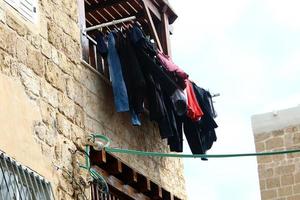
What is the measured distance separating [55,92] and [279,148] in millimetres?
8872

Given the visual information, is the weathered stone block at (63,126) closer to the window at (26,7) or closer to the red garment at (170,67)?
the window at (26,7)

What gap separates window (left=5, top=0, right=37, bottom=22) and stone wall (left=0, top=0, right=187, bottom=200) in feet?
0.17

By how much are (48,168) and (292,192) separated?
30.4 feet

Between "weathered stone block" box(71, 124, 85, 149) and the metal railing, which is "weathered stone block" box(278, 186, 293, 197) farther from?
"weathered stone block" box(71, 124, 85, 149)

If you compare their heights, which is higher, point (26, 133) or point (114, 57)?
point (114, 57)

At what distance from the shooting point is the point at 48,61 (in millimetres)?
8195

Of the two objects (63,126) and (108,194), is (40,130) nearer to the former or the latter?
(63,126)

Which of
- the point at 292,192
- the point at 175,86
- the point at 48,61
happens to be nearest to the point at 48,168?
the point at 48,61

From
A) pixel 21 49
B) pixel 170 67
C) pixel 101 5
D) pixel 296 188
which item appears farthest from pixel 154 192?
pixel 296 188

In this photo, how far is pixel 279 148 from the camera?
54.0ft

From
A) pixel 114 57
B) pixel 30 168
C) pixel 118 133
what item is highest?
pixel 114 57

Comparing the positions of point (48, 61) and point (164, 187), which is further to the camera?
point (164, 187)

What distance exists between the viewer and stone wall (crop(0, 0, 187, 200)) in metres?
7.63

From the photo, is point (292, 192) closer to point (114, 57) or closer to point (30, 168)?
point (114, 57)
